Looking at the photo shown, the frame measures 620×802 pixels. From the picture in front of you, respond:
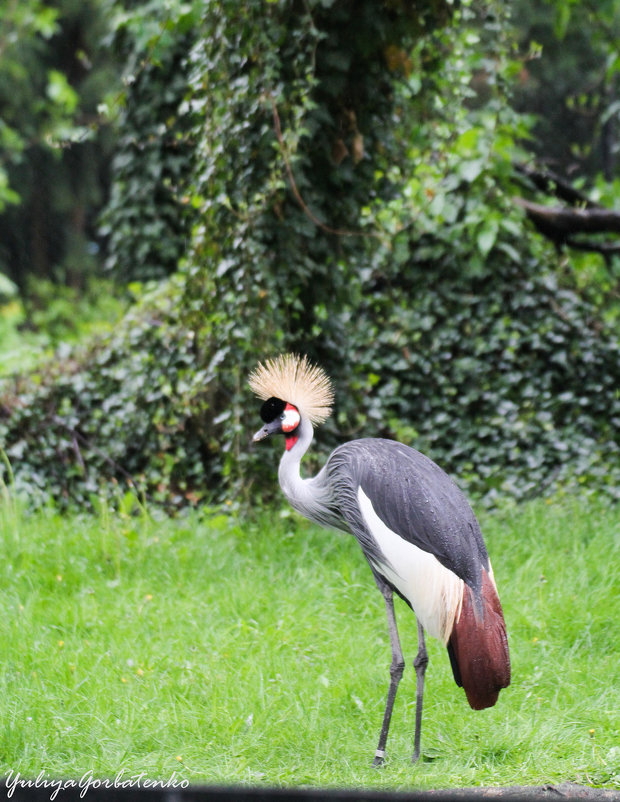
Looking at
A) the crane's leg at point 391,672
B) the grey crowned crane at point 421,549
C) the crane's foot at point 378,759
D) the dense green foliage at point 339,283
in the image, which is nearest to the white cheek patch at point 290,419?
the grey crowned crane at point 421,549

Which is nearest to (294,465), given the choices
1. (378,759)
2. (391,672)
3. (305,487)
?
(305,487)

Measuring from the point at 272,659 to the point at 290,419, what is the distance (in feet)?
3.83

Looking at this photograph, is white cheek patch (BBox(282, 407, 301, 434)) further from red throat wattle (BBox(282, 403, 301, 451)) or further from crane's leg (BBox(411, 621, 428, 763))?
crane's leg (BBox(411, 621, 428, 763))

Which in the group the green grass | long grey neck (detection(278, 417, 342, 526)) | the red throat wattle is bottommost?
the green grass

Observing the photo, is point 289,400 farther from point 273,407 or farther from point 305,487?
Result: point 305,487

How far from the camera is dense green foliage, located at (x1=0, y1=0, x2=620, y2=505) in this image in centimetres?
534

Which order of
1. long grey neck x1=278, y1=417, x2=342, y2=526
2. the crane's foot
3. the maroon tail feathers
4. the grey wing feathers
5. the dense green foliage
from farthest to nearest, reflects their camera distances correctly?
the dense green foliage → long grey neck x1=278, y1=417, x2=342, y2=526 → the crane's foot → the grey wing feathers → the maroon tail feathers

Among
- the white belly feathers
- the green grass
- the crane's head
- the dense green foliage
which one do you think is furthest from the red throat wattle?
the dense green foliage

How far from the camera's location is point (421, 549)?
3137 mm

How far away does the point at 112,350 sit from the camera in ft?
23.9

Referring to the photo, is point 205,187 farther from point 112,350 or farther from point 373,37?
point 112,350

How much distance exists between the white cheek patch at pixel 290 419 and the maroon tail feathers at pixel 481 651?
0.98 m

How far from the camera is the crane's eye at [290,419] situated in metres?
3.64

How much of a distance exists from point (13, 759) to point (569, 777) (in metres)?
2.02
